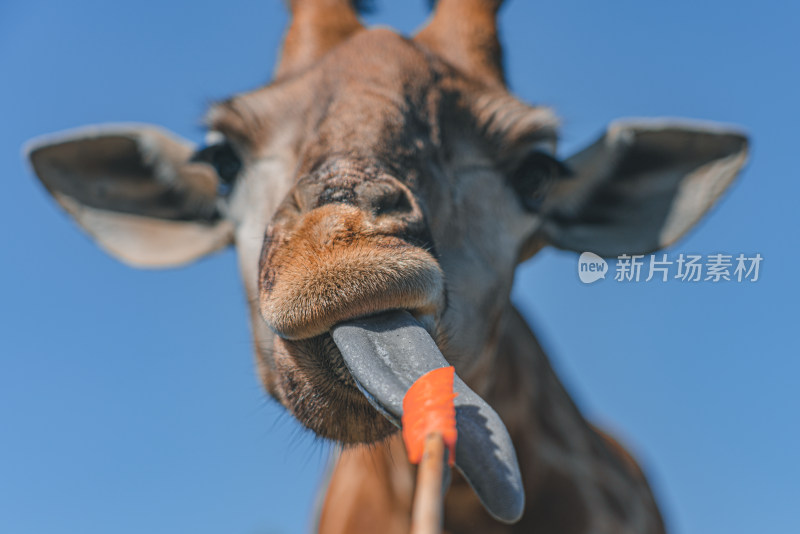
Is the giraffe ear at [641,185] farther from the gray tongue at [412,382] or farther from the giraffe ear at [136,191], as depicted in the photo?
the gray tongue at [412,382]

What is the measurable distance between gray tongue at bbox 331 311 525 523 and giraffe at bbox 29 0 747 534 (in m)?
0.05

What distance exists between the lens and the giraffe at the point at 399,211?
87.4 inches

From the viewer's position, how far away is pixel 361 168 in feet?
7.97

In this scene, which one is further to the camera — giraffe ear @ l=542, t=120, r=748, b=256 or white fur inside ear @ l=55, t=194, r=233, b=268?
white fur inside ear @ l=55, t=194, r=233, b=268

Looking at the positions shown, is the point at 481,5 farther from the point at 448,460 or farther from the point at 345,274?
the point at 448,460

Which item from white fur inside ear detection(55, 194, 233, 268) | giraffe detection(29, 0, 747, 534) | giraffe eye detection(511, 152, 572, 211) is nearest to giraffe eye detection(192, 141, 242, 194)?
giraffe detection(29, 0, 747, 534)

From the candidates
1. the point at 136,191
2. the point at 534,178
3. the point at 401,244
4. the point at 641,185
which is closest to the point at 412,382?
the point at 401,244

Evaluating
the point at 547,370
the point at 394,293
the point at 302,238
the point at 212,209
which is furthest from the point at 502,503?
the point at 212,209

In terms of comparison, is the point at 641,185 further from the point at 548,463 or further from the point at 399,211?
the point at 399,211

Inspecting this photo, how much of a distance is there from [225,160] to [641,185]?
222 cm

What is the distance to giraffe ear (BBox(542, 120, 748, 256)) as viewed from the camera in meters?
4.03

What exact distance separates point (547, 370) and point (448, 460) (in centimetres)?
299

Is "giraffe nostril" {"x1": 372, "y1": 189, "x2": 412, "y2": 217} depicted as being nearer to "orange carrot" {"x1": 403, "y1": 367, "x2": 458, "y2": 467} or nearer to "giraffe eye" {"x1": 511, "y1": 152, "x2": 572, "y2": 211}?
"orange carrot" {"x1": 403, "y1": 367, "x2": 458, "y2": 467}

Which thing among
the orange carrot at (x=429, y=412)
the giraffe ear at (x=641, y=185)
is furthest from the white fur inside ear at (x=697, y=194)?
the orange carrot at (x=429, y=412)
